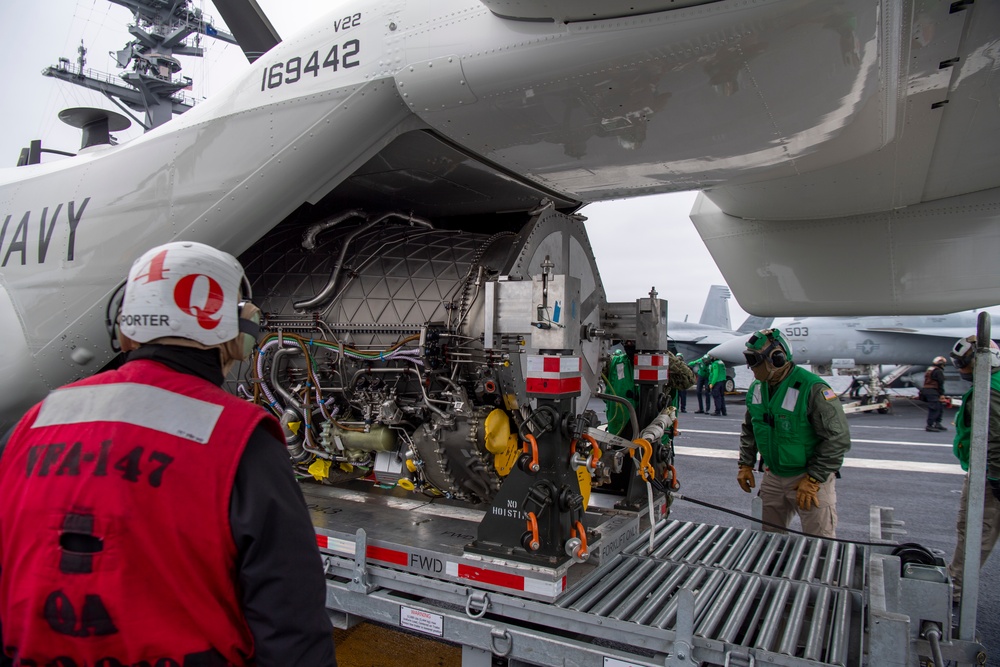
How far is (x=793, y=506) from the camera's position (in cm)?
496

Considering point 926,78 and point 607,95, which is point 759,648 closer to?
point 607,95

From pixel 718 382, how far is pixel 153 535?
1642 cm

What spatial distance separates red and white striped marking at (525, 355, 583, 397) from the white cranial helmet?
74.5 inches

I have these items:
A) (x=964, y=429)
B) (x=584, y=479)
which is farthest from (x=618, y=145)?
(x=964, y=429)

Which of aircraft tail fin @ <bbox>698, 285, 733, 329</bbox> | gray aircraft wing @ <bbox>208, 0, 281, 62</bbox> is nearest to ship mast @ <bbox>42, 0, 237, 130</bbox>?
gray aircraft wing @ <bbox>208, 0, 281, 62</bbox>

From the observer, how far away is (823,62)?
2.50 m

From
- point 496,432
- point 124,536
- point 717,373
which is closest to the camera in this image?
point 124,536

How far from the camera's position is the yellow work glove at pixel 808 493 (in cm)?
457

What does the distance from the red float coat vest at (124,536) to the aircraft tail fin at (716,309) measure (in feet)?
129

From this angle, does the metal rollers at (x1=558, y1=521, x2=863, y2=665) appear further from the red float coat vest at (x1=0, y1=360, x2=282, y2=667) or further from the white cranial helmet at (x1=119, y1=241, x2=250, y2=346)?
the white cranial helmet at (x1=119, y1=241, x2=250, y2=346)

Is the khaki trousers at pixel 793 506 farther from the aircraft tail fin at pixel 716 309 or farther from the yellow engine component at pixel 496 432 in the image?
the aircraft tail fin at pixel 716 309

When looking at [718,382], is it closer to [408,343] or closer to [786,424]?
[786,424]

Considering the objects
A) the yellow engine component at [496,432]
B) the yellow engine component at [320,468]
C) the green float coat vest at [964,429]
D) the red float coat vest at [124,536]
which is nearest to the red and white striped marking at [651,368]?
the yellow engine component at [496,432]

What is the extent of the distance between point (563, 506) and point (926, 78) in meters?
2.83
